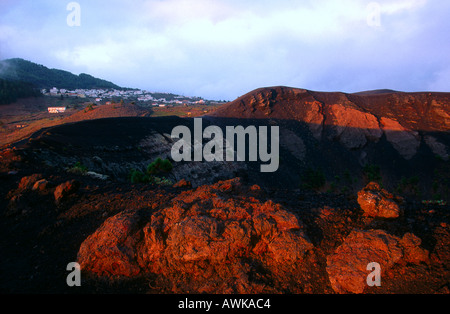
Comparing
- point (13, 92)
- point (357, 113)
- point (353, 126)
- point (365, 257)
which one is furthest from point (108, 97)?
point (365, 257)

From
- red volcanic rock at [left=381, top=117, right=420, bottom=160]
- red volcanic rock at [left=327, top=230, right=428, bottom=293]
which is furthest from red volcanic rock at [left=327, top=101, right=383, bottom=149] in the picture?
red volcanic rock at [left=327, top=230, right=428, bottom=293]

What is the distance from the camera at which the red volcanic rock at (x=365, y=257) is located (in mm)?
3057

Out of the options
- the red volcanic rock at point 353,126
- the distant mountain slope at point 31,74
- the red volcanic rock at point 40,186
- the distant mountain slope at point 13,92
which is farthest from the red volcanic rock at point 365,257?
the distant mountain slope at point 31,74

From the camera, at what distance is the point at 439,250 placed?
10.6 feet

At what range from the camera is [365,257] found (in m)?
3.22

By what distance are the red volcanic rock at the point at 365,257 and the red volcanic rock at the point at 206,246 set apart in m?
0.46

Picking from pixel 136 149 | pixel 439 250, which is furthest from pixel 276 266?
pixel 136 149

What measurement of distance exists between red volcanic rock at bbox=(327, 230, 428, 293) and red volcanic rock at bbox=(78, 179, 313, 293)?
18.0 inches

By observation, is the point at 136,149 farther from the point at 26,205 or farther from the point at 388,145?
the point at 388,145

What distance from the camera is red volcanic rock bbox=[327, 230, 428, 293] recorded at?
3.06 meters

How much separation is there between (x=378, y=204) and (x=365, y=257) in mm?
1273

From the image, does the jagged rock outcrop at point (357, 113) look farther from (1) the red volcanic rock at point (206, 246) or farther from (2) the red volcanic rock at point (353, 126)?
(1) the red volcanic rock at point (206, 246)

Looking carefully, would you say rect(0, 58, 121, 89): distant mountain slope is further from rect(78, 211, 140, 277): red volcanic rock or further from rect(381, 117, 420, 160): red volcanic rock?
rect(78, 211, 140, 277): red volcanic rock
